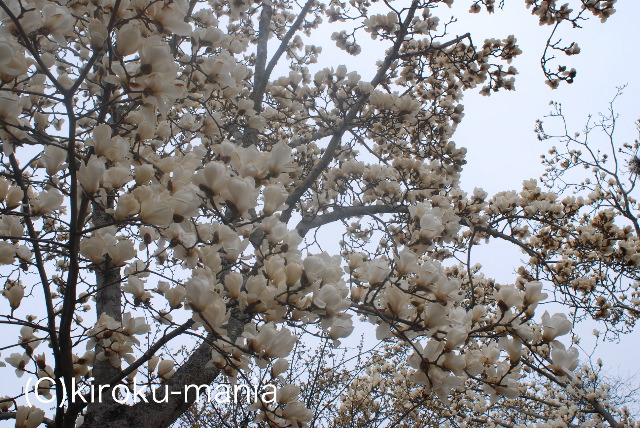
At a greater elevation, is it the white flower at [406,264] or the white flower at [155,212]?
the white flower at [155,212]

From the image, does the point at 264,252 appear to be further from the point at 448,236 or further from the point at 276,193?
the point at 448,236

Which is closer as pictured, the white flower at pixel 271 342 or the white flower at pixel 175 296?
the white flower at pixel 271 342

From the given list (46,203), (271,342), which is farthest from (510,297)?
(46,203)

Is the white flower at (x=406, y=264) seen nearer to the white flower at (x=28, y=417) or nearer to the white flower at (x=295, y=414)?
the white flower at (x=295, y=414)

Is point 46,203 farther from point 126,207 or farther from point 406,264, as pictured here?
point 406,264

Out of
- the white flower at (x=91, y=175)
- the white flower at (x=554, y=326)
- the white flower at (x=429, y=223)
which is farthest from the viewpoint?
the white flower at (x=429, y=223)

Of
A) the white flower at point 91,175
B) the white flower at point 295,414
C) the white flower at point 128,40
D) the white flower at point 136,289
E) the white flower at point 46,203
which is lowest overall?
the white flower at point 295,414

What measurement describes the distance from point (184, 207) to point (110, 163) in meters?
0.30

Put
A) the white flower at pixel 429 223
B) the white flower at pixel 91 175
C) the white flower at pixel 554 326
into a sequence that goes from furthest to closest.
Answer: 1. the white flower at pixel 429 223
2. the white flower at pixel 554 326
3. the white flower at pixel 91 175

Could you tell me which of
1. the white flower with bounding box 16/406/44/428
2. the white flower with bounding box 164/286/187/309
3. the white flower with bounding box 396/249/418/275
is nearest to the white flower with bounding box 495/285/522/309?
the white flower with bounding box 396/249/418/275

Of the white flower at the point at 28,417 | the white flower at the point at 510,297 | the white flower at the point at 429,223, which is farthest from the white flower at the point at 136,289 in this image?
the white flower at the point at 510,297

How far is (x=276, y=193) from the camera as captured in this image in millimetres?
1192

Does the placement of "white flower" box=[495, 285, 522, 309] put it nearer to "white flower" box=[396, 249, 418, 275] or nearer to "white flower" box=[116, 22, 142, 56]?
"white flower" box=[396, 249, 418, 275]

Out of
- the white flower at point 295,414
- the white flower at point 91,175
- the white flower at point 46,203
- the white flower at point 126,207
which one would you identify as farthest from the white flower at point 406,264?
the white flower at point 46,203
